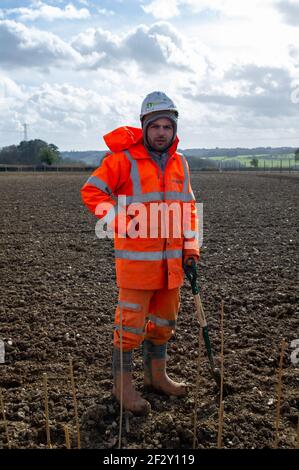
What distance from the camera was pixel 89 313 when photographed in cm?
589

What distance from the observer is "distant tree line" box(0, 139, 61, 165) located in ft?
321

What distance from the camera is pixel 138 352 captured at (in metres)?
4.96

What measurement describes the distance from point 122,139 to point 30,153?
107m

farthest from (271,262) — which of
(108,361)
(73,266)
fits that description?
(108,361)

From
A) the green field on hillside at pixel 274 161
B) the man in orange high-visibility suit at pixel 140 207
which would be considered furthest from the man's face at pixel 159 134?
the green field on hillside at pixel 274 161

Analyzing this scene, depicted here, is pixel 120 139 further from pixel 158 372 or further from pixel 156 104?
pixel 158 372

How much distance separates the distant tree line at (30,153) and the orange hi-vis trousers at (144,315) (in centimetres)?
9603

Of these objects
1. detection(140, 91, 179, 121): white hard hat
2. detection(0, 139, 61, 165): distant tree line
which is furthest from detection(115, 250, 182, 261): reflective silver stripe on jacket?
detection(0, 139, 61, 165): distant tree line

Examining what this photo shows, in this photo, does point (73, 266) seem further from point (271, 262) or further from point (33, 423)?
point (33, 423)

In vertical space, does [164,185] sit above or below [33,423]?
above

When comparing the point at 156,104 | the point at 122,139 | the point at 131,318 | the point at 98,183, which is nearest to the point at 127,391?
the point at 131,318

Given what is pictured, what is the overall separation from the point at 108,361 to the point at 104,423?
1.06 meters

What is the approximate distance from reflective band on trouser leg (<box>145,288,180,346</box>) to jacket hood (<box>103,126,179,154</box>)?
3.43 ft

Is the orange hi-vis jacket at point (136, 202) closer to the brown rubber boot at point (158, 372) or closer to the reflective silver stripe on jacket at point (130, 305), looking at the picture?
the reflective silver stripe on jacket at point (130, 305)
